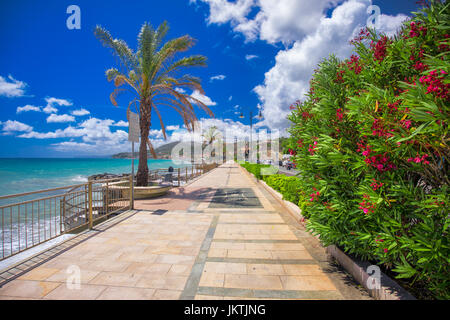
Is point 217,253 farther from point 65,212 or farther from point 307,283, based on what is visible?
point 65,212

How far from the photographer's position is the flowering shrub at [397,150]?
1745mm

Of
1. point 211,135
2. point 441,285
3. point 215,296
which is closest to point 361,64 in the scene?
point 441,285

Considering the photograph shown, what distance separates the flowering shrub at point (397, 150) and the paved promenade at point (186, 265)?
0.81 m

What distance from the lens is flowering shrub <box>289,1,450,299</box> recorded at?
1.75 meters

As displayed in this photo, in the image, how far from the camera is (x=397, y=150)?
1993mm

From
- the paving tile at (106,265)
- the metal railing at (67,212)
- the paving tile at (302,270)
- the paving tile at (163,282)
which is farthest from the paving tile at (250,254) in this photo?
the metal railing at (67,212)

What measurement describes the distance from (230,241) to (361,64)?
4065 millimetres

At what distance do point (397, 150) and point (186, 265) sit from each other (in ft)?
11.1

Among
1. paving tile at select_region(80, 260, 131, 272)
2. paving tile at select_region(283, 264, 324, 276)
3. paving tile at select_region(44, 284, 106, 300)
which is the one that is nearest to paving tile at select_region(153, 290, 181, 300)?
paving tile at select_region(44, 284, 106, 300)

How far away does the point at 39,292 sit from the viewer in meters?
2.71

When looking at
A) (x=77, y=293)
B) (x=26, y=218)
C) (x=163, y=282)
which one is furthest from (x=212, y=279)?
(x=26, y=218)

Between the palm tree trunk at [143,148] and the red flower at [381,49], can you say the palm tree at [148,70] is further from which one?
the red flower at [381,49]

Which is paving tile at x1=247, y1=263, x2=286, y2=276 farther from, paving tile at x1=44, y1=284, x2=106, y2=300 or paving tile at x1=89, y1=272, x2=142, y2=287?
paving tile at x1=44, y1=284, x2=106, y2=300

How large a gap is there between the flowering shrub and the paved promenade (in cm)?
81
